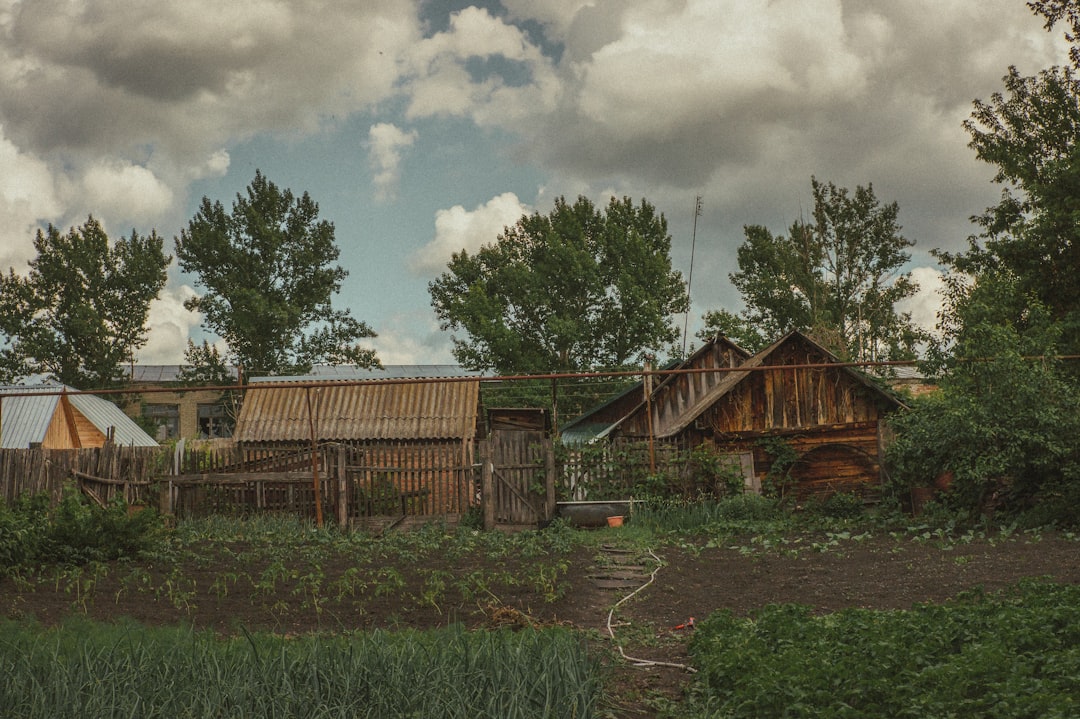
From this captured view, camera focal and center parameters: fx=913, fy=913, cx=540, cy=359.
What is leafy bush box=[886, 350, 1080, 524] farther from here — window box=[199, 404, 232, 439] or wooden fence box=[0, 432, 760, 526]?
window box=[199, 404, 232, 439]

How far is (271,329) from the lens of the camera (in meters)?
43.0

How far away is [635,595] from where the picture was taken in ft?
30.8

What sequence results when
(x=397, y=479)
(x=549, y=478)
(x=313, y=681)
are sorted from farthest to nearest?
(x=397, y=479) → (x=549, y=478) → (x=313, y=681)

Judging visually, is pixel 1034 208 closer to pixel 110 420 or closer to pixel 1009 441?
pixel 1009 441

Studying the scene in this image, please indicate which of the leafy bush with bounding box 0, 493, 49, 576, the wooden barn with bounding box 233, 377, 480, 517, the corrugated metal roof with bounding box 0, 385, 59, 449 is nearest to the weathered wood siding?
the wooden barn with bounding box 233, 377, 480, 517

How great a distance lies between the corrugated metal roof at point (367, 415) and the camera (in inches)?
952

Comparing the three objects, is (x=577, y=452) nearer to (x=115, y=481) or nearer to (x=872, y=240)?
(x=115, y=481)

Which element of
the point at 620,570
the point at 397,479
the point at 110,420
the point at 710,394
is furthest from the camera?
the point at 110,420

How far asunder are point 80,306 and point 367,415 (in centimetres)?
2307

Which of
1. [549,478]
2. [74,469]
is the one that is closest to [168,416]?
[74,469]

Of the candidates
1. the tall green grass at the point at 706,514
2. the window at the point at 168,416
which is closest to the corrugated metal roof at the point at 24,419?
the tall green grass at the point at 706,514

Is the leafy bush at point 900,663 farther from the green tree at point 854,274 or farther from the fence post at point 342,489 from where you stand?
the green tree at point 854,274

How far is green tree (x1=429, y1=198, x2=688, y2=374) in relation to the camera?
136 feet

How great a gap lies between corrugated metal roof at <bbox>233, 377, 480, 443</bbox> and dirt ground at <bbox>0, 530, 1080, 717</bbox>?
12.4 metres
